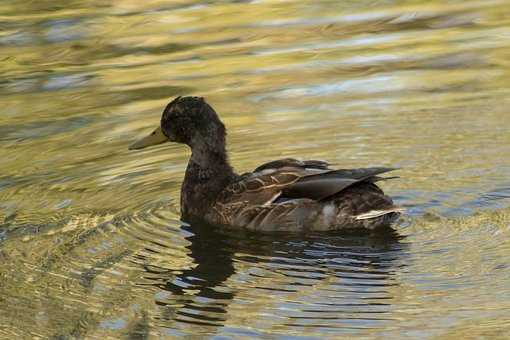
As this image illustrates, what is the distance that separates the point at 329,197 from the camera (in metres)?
10.0

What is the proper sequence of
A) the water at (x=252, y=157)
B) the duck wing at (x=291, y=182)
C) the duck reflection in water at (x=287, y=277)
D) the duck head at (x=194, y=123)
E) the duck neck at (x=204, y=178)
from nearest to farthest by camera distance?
the duck reflection in water at (x=287, y=277) < the water at (x=252, y=157) < the duck wing at (x=291, y=182) < the duck neck at (x=204, y=178) < the duck head at (x=194, y=123)

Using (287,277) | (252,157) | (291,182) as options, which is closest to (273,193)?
(291,182)

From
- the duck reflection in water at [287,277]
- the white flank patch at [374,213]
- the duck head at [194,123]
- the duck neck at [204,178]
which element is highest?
the duck head at [194,123]

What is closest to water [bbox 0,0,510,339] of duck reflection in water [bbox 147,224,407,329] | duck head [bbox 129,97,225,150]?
duck reflection in water [bbox 147,224,407,329]

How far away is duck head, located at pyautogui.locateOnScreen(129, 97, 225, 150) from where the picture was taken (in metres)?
10.9

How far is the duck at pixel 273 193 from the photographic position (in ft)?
32.6

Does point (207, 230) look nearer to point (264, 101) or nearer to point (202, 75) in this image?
point (264, 101)

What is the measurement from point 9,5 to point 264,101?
20.9ft

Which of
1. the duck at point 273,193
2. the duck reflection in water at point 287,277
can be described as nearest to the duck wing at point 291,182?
the duck at point 273,193

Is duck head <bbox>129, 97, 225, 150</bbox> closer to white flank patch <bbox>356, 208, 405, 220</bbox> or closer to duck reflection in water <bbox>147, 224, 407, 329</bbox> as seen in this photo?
duck reflection in water <bbox>147, 224, 407, 329</bbox>

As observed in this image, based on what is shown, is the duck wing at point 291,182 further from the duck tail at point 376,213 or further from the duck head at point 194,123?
the duck head at point 194,123

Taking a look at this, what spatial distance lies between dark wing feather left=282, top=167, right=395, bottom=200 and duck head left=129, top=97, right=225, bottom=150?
39.4 inches

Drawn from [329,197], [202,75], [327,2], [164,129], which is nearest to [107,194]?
[164,129]

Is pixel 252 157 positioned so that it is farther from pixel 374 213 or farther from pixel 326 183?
pixel 374 213
